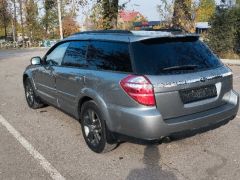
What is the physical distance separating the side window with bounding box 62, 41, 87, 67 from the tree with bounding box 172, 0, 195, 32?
13557mm

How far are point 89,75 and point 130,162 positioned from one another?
1282mm

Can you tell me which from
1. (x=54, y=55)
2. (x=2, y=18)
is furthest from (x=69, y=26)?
(x=54, y=55)

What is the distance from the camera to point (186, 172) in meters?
4.51

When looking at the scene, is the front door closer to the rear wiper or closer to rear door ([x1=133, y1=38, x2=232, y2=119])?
rear door ([x1=133, y1=38, x2=232, y2=119])

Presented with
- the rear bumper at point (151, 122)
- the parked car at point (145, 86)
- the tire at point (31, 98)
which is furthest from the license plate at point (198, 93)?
the tire at point (31, 98)

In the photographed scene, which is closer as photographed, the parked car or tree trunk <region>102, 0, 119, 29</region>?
the parked car

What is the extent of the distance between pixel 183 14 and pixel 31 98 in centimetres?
1262

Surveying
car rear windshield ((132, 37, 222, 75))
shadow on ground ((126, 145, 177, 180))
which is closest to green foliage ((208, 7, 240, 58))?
car rear windshield ((132, 37, 222, 75))

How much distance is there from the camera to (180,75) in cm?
450

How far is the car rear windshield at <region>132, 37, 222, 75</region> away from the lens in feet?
→ 14.7

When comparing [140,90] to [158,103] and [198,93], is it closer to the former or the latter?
[158,103]

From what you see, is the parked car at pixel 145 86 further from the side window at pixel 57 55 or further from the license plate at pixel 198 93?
the side window at pixel 57 55

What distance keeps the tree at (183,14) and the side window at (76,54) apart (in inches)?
534

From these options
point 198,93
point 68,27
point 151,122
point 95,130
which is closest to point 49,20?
point 68,27
